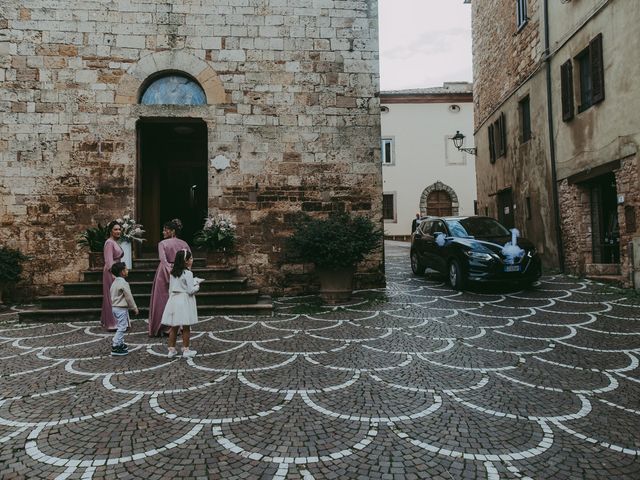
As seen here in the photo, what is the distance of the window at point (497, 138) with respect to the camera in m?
14.0

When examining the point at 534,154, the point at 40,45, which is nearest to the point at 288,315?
the point at 40,45

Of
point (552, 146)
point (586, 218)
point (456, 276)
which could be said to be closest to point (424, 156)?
point (552, 146)

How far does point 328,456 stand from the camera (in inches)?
97.3

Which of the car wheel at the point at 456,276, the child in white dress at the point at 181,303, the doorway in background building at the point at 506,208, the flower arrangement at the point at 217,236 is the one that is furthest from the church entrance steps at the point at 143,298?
the doorway in background building at the point at 506,208

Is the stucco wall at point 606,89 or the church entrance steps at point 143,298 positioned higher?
the stucco wall at point 606,89

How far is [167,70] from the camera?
8336 mm

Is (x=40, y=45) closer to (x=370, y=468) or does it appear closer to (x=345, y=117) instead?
(x=345, y=117)

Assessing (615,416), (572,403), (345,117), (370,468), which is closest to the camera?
(370,468)

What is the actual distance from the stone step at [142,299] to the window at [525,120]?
10.0 m

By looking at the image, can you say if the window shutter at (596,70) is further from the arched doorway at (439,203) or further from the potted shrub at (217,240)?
the arched doorway at (439,203)

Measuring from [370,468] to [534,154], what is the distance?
1178 centimetres

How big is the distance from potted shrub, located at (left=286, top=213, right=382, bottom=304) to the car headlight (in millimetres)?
2104

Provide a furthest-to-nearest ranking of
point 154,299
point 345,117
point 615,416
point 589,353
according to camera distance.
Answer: point 345,117, point 154,299, point 589,353, point 615,416

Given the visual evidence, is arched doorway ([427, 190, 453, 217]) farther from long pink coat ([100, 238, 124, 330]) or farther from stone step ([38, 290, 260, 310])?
long pink coat ([100, 238, 124, 330])
